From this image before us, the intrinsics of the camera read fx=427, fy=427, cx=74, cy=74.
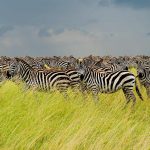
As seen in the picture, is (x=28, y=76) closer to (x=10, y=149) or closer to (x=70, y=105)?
Answer: (x=70, y=105)

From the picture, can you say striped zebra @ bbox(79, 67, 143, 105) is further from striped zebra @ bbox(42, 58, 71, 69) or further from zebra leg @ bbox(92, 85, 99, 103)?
striped zebra @ bbox(42, 58, 71, 69)

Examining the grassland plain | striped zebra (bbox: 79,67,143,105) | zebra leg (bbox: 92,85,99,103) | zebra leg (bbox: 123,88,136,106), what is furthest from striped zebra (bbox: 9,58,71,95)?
the grassland plain

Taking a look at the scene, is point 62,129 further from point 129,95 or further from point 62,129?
point 129,95

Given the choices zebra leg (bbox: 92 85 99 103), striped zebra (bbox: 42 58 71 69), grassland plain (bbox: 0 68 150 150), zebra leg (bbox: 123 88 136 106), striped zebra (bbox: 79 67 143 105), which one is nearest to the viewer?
grassland plain (bbox: 0 68 150 150)

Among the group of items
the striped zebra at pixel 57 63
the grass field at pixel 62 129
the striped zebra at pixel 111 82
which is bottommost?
the grass field at pixel 62 129

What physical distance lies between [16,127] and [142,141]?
227cm

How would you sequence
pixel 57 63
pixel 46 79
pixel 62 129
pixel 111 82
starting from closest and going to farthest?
1. pixel 62 129
2. pixel 111 82
3. pixel 46 79
4. pixel 57 63

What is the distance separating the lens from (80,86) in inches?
585

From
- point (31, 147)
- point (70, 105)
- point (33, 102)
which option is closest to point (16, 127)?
point (31, 147)

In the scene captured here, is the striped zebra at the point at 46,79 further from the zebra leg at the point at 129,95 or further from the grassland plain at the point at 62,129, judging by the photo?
the grassland plain at the point at 62,129

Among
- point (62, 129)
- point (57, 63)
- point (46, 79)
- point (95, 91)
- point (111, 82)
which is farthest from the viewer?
point (57, 63)

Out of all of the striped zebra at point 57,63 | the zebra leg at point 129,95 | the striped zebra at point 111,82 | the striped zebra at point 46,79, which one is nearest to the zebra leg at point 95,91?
the striped zebra at point 111,82

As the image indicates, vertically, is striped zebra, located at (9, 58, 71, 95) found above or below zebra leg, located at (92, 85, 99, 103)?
above

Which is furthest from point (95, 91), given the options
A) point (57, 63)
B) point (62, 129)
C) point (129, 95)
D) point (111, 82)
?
point (57, 63)
